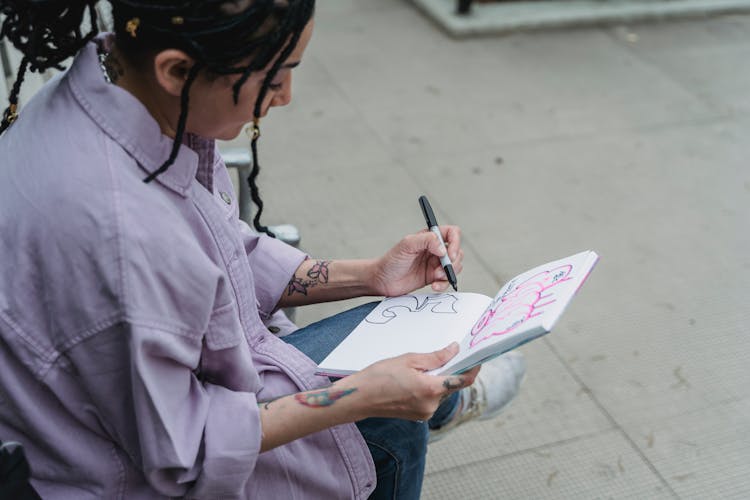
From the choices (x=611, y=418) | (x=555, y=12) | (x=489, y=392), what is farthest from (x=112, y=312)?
(x=555, y=12)

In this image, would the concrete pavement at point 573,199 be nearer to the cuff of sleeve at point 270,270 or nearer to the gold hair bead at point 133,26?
the cuff of sleeve at point 270,270

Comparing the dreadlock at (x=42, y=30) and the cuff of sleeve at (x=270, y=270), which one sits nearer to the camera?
the dreadlock at (x=42, y=30)

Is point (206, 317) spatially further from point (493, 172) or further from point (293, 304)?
point (493, 172)

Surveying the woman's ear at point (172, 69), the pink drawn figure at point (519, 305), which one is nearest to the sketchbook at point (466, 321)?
the pink drawn figure at point (519, 305)

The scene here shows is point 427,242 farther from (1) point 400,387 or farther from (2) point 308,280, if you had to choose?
(1) point 400,387

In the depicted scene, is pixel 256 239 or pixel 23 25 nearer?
pixel 23 25

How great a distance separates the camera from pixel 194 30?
1183mm

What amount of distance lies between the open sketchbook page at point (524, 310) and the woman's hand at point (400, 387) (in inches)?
1.6

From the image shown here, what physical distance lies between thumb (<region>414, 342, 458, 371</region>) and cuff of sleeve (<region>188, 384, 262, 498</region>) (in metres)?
0.29

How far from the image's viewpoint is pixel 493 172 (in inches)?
144

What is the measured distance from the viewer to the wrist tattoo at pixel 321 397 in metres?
1.39

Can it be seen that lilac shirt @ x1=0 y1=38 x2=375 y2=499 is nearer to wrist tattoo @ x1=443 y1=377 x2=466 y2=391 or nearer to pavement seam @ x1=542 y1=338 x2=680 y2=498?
wrist tattoo @ x1=443 y1=377 x2=466 y2=391


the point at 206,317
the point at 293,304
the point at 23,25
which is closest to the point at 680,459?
the point at 293,304

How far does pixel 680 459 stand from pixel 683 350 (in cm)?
48
